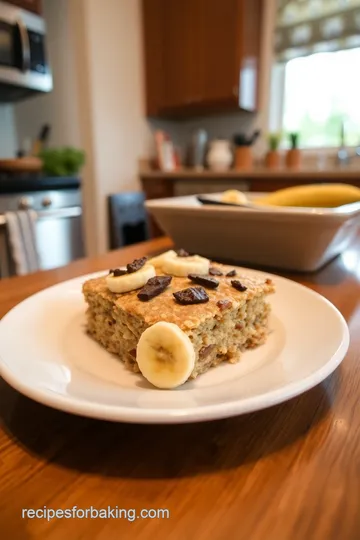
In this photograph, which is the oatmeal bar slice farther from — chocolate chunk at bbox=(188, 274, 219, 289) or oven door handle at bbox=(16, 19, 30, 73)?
oven door handle at bbox=(16, 19, 30, 73)

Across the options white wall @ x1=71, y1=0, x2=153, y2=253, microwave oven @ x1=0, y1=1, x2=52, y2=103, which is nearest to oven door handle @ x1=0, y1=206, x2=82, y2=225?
white wall @ x1=71, y1=0, x2=153, y2=253

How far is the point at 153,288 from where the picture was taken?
18.5 inches

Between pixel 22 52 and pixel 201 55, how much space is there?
54.2 inches

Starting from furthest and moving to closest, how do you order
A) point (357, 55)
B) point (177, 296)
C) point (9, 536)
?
point (357, 55)
point (177, 296)
point (9, 536)

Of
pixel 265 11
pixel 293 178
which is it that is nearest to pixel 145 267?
pixel 293 178

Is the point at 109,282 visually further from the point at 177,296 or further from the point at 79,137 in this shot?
Result: the point at 79,137

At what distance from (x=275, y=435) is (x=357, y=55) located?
320cm

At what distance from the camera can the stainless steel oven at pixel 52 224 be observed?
5.97 feet

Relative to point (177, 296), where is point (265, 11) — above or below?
above

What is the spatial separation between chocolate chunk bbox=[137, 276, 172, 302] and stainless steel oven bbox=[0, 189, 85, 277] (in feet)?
5.03

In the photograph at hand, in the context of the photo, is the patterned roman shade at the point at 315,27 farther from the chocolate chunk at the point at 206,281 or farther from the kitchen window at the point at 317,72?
the chocolate chunk at the point at 206,281

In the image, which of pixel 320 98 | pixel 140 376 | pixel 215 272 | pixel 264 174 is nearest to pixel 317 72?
pixel 320 98

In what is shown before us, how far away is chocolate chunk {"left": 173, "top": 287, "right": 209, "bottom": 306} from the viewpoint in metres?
0.44

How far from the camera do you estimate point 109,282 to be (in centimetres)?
50
